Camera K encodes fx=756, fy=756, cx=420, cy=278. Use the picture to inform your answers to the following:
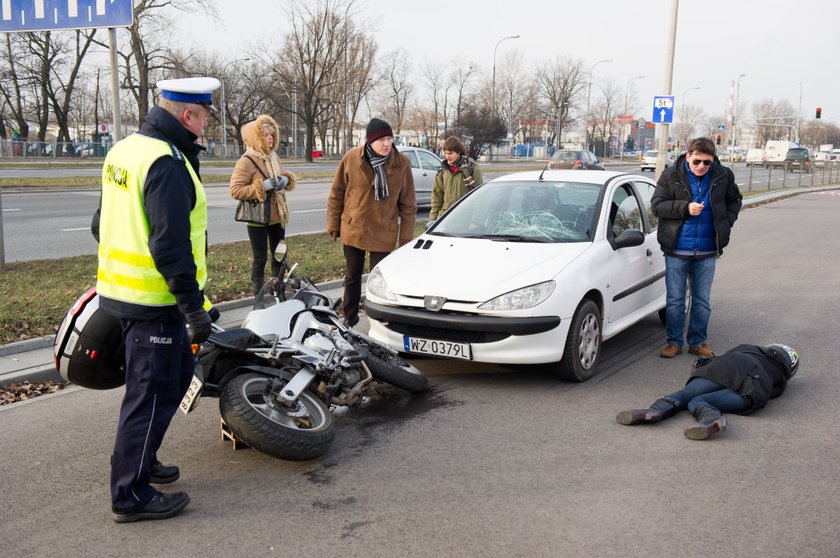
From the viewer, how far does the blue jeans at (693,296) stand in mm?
6285

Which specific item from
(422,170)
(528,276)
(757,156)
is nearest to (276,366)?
(528,276)

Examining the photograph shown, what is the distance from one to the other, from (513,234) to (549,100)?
77.1 meters

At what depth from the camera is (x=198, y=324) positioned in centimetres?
323

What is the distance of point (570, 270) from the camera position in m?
5.45

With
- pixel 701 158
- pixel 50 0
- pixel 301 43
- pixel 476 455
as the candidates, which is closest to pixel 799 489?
pixel 476 455

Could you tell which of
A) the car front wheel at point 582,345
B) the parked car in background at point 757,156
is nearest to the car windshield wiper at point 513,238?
the car front wheel at point 582,345

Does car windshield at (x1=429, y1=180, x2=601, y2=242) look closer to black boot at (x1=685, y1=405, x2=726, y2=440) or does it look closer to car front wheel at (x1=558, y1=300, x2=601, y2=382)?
car front wheel at (x1=558, y1=300, x2=601, y2=382)

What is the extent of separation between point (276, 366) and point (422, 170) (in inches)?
605

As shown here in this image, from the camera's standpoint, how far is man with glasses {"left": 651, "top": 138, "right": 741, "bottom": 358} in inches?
242

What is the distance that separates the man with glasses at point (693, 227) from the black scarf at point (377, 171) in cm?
228

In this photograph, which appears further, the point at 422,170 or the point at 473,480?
the point at 422,170

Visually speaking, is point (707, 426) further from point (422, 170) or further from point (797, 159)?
point (797, 159)

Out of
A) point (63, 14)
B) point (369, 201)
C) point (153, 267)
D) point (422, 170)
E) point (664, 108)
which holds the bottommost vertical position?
point (153, 267)

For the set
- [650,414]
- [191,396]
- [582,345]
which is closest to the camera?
[191,396]
